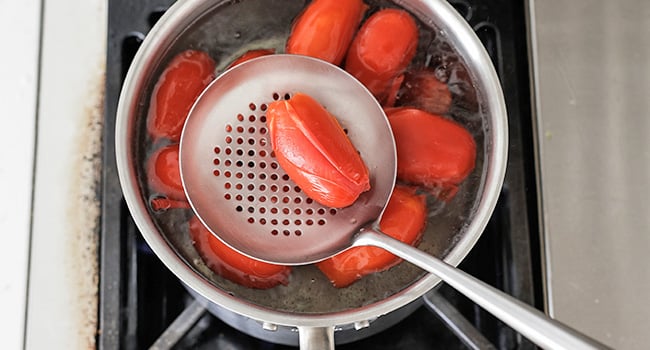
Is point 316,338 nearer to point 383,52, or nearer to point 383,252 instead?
point 383,252

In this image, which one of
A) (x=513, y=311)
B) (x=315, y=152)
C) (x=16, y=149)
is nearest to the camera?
(x=513, y=311)

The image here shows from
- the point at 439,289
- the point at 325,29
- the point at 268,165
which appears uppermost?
the point at 325,29

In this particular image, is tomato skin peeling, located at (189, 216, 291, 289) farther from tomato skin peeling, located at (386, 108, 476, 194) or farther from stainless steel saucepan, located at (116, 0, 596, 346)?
tomato skin peeling, located at (386, 108, 476, 194)

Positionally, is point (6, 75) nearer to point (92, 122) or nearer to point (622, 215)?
point (92, 122)

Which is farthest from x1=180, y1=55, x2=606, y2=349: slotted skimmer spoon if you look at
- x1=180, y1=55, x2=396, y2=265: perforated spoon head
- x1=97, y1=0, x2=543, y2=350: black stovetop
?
x1=97, y1=0, x2=543, y2=350: black stovetop

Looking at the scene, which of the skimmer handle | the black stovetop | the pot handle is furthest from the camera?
the black stovetop

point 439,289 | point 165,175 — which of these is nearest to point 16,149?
point 165,175

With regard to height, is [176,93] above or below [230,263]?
above
